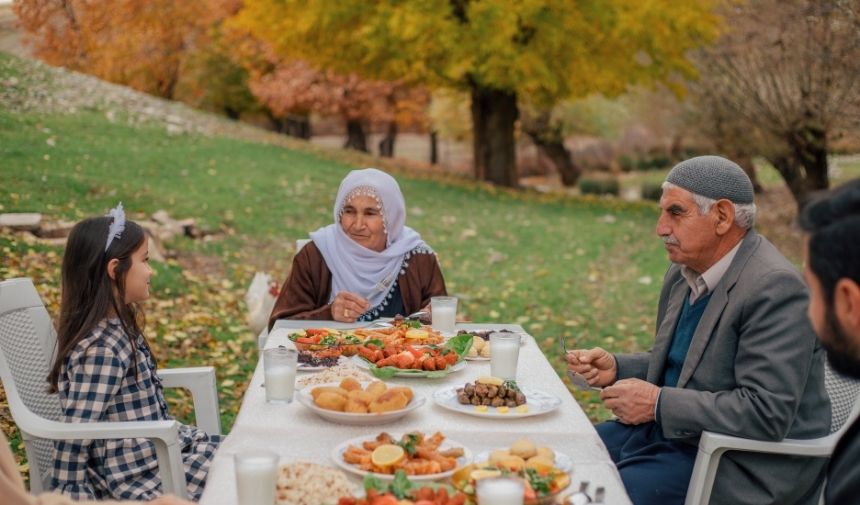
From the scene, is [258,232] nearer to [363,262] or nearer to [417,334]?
[363,262]

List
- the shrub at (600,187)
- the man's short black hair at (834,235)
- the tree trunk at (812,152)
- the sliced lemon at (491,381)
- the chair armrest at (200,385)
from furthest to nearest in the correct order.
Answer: the shrub at (600,187) < the tree trunk at (812,152) < the chair armrest at (200,385) < the sliced lemon at (491,381) < the man's short black hair at (834,235)

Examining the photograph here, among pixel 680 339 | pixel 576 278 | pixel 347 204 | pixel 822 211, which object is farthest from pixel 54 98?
pixel 822 211

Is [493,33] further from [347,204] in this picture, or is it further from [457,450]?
[457,450]

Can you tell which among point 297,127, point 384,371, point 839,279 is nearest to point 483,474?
point 839,279

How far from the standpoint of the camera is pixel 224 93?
110 ft

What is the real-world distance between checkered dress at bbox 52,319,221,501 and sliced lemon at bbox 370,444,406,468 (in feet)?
4.36

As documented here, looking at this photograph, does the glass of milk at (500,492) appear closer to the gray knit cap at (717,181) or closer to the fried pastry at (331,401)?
the fried pastry at (331,401)

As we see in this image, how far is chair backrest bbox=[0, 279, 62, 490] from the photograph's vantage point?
11.7 feet

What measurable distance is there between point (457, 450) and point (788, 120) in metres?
15.6

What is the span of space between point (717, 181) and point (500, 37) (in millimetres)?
13628

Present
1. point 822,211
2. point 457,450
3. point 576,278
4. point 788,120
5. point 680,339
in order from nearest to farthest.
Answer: point 822,211, point 457,450, point 680,339, point 576,278, point 788,120

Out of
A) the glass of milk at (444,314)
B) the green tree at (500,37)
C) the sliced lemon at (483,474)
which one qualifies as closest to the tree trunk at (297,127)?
the green tree at (500,37)

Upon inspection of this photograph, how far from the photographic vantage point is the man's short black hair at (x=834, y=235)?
201 cm

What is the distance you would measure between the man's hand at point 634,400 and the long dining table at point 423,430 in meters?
0.26
